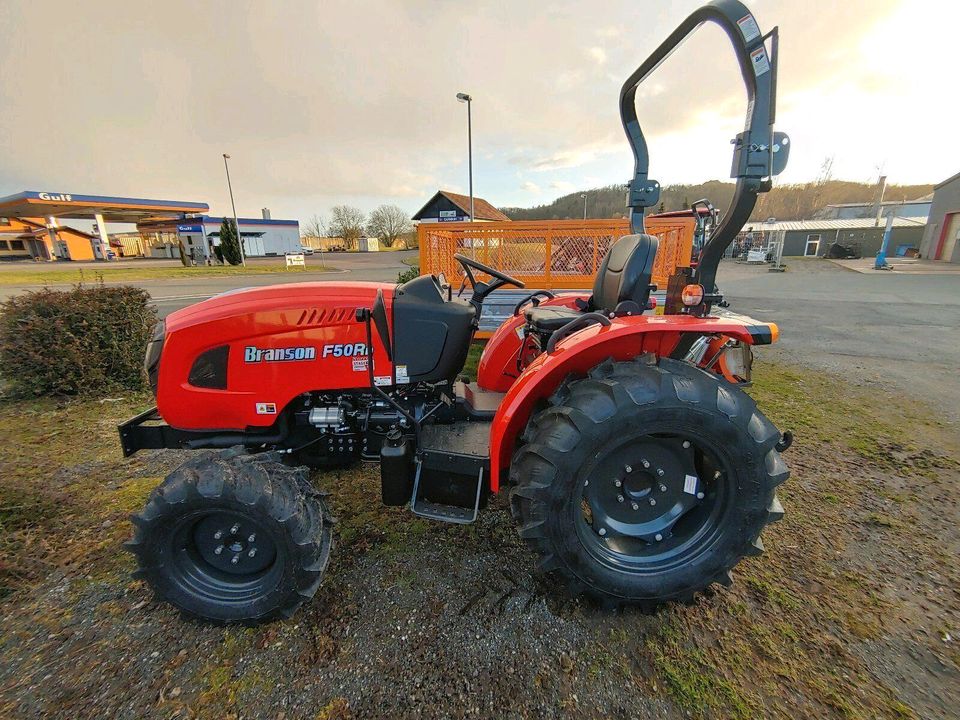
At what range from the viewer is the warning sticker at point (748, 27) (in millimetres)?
1592

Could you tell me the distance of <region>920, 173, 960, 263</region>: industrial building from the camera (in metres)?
23.3

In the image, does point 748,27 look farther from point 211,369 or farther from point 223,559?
point 223,559

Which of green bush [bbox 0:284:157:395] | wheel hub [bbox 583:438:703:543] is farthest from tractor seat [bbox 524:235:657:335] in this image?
green bush [bbox 0:284:157:395]

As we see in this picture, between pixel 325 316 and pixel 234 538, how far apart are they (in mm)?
985

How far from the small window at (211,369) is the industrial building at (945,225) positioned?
109ft

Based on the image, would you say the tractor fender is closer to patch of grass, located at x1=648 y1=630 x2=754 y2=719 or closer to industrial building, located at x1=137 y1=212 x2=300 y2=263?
patch of grass, located at x1=648 y1=630 x2=754 y2=719

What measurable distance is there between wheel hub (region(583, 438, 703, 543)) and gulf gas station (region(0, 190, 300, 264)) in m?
36.8

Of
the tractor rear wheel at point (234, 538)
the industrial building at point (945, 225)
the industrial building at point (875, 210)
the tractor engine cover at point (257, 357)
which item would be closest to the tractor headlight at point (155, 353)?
the tractor engine cover at point (257, 357)

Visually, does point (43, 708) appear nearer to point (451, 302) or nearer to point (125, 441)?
point (125, 441)

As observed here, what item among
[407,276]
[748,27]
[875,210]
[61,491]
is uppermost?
[875,210]

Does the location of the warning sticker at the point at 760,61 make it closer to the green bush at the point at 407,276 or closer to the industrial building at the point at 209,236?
the green bush at the point at 407,276

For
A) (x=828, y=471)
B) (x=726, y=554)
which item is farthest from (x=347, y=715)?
(x=828, y=471)

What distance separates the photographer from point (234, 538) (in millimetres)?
1769

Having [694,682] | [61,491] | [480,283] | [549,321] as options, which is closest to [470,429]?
[549,321]
